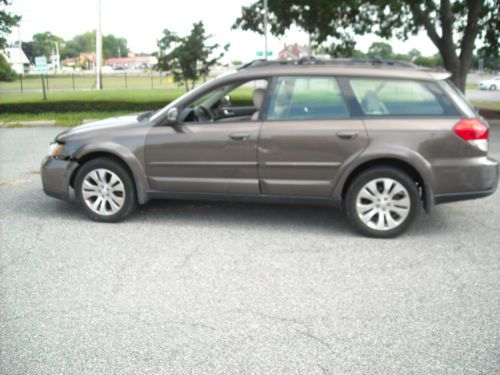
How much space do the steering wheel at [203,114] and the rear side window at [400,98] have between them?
61.8 inches

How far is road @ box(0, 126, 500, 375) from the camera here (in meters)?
3.20

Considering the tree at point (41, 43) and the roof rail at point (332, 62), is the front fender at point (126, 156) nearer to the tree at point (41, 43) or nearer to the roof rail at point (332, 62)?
the roof rail at point (332, 62)

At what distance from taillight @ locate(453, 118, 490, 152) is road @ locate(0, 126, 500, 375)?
94cm

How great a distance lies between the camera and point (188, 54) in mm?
23578

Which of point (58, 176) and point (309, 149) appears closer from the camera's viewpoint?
point (309, 149)

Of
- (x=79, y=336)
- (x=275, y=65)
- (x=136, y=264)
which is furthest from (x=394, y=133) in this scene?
(x=79, y=336)

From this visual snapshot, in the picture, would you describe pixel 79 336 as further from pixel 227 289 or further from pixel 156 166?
pixel 156 166

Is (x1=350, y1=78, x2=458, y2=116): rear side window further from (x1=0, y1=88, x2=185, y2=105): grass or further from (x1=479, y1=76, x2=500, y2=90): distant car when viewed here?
(x1=479, y1=76, x2=500, y2=90): distant car

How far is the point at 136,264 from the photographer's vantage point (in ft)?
15.4

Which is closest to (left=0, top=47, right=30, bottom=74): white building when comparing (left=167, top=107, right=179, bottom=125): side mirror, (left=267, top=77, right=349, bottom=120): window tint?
(left=167, top=107, right=179, bottom=125): side mirror

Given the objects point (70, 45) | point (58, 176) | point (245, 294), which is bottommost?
point (245, 294)

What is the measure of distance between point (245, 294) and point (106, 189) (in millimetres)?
2458

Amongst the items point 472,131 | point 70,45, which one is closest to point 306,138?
point 472,131

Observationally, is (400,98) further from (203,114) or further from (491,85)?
(491,85)
